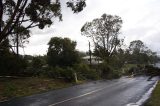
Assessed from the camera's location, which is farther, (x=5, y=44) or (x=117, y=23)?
(x=117, y=23)

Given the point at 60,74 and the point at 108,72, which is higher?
the point at 60,74

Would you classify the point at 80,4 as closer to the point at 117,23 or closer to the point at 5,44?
the point at 5,44

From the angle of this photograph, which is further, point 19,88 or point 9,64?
point 9,64

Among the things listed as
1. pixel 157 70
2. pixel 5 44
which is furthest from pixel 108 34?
pixel 5 44

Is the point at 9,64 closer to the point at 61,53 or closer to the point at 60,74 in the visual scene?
the point at 60,74

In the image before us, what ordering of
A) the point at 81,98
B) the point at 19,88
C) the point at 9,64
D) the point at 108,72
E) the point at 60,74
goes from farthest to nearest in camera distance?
the point at 108,72
the point at 60,74
the point at 9,64
the point at 19,88
the point at 81,98

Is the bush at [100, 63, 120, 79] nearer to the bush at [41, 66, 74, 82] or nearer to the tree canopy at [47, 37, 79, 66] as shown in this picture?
the tree canopy at [47, 37, 79, 66]

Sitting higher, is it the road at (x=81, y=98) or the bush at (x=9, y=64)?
the bush at (x=9, y=64)

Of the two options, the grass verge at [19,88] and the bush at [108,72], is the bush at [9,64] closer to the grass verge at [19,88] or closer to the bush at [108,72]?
the grass verge at [19,88]

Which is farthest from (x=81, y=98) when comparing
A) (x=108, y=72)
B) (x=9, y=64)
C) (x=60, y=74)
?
(x=108, y=72)

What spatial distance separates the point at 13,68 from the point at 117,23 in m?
54.3

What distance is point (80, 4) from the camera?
29047 millimetres

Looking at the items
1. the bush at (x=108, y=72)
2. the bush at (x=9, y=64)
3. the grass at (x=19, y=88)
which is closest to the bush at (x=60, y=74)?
the bush at (x=9, y=64)

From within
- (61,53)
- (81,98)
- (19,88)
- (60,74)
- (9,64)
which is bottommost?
(81,98)
